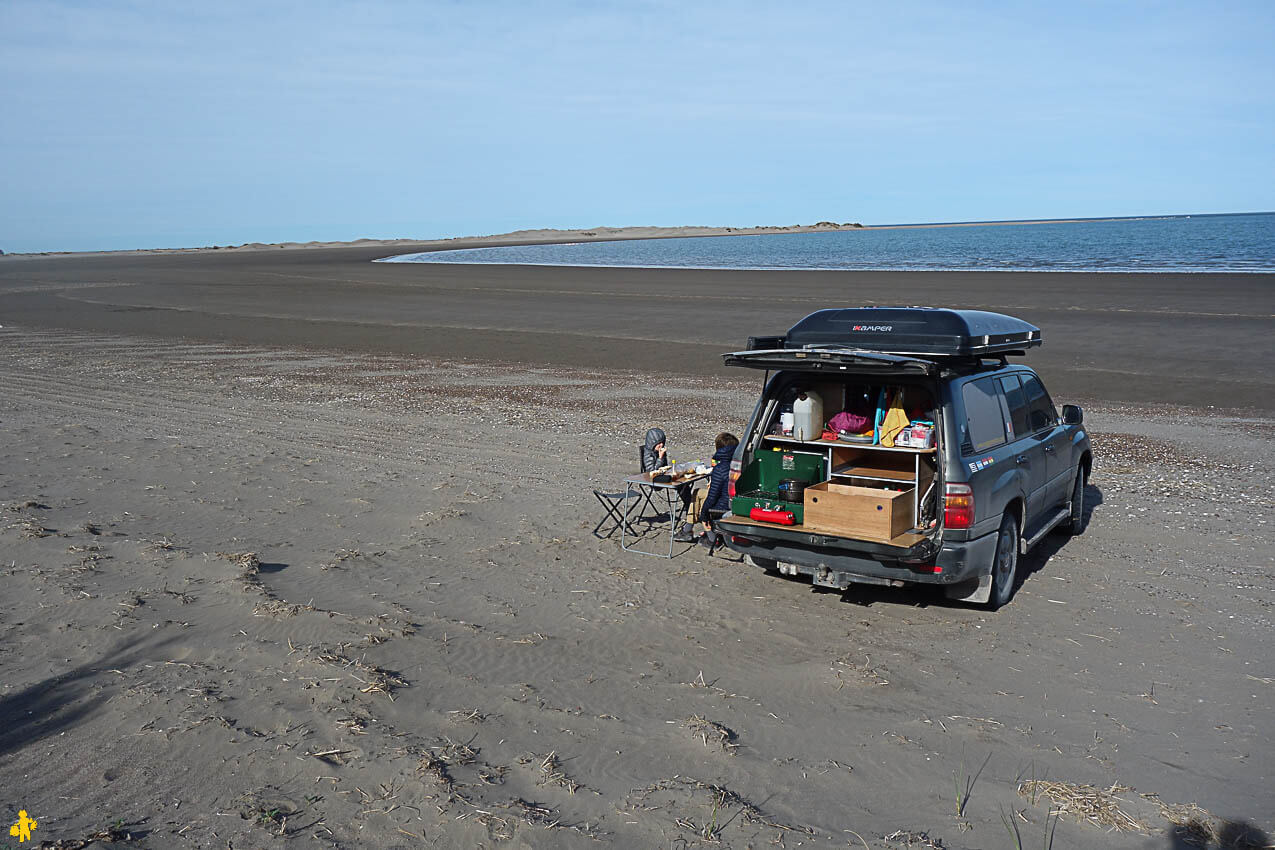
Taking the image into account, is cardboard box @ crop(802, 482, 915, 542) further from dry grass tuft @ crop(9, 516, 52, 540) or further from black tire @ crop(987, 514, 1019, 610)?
dry grass tuft @ crop(9, 516, 52, 540)

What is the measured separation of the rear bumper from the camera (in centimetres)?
698

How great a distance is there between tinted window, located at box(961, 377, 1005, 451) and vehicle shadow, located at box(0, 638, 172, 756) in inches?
231

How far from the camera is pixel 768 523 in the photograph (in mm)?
7555

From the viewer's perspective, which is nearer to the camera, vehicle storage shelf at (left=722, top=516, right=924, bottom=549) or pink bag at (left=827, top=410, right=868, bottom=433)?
vehicle storage shelf at (left=722, top=516, right=924, bottom=549)

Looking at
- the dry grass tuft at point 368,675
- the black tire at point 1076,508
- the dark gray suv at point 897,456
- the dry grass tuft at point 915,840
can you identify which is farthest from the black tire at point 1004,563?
the dry grass tuft at point 368,675

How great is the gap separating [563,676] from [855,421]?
10.7 ft

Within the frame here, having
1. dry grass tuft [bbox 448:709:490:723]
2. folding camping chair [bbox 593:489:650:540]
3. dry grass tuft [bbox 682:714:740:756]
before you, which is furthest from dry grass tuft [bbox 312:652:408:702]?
folding camping chair [bbox 593:489:650:540]

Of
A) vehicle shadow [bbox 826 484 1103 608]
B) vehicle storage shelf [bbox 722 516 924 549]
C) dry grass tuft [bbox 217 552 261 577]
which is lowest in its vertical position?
vehicle shadow [bbox 826 484 1103 608]

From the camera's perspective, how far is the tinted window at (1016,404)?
8.23 meters

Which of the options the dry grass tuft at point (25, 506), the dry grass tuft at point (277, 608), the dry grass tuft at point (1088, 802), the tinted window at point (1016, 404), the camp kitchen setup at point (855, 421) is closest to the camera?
the dry grass tuft at point (1088, 802)

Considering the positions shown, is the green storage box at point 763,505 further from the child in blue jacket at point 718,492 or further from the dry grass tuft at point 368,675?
the dry grass tuft at point 368,675

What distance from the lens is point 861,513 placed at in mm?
7191

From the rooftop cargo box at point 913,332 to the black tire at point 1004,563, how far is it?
1.38 metres

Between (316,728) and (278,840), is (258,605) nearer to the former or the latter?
(316,728)
